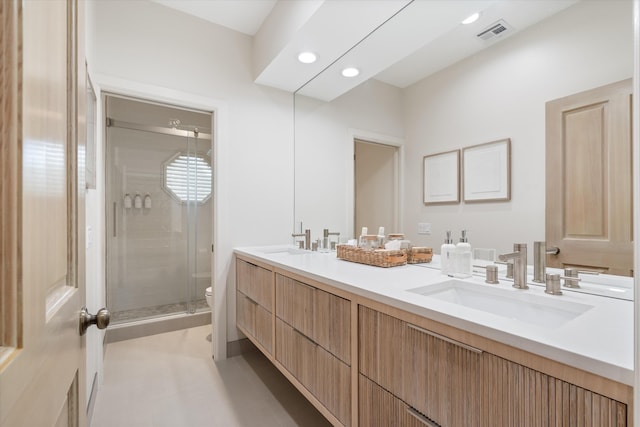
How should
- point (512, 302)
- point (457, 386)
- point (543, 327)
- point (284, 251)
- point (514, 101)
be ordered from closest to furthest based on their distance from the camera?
point (457, 386) < point (543, 327) < point (512, 302) < point (514, 101) < point (284, 251)

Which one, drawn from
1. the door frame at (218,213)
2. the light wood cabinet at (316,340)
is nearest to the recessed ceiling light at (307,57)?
the door frame at (218,213)

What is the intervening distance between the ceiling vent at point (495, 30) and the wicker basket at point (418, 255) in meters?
1.04

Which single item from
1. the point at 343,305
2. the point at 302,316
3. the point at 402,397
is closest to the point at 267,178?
the point at 302,316

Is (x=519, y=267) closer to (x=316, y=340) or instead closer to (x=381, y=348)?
(x=381, y=348)

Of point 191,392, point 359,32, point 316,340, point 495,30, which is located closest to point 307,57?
point 359,32

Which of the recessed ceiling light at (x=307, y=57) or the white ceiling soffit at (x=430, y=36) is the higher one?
the recessed ceiling light at (x=307, y=57)

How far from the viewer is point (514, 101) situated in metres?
1.27

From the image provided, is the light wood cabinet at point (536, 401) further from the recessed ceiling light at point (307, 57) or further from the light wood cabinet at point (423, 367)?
the recessed ceiling light at point (307, 57)

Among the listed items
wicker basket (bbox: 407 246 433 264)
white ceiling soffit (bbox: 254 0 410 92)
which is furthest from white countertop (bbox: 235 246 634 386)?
white ceiling soffit (bbox: 254 0 410 92)

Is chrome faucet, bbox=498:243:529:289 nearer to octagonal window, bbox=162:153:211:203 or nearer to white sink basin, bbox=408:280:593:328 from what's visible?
white sink basin, bbox=408:280:593:328

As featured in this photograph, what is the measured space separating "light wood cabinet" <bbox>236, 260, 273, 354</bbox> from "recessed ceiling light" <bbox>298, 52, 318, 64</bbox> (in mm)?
1492

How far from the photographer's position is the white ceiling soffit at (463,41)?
1215mm

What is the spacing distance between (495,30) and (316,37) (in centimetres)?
103

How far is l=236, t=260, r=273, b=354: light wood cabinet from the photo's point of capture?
1.90 metres
